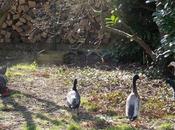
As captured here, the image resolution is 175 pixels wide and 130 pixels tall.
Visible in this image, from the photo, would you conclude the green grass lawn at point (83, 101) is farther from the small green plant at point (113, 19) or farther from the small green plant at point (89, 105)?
the small green plant at point (113, 19)

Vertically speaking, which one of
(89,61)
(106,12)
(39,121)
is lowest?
(39,121)

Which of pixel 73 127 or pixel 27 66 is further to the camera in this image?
pixel 27 66

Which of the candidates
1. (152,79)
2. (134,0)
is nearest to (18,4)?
(134,0)

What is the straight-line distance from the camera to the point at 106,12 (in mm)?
13234

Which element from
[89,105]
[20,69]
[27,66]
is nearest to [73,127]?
[89,105]

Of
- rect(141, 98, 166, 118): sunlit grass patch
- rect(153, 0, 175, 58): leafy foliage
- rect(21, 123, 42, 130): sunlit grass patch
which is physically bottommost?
rect(21, 123, 42, 130): sunlit grass patch

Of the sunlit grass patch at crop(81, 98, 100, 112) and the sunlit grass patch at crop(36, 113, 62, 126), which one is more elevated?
the sunlit grass patch at crop(81, 98, 100, 112)

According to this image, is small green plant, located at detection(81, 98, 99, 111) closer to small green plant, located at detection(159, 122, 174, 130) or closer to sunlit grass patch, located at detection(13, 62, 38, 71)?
small green plant, located at detection(159, 122, 174, 130)

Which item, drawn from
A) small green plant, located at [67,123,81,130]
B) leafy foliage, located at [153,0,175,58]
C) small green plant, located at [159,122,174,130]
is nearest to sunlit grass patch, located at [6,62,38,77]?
small green plant, located at [67,123,81,130]

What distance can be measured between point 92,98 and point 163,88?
66.0 inches

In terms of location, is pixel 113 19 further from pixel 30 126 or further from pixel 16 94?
pixel 30 126

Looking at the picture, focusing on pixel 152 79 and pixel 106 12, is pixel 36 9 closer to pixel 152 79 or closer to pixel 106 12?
pixel 106 12

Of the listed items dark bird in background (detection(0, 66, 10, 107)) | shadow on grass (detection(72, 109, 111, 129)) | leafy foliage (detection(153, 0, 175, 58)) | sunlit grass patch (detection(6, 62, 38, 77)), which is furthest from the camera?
sunlit grass patch (detection(6, 62, 38, 77))

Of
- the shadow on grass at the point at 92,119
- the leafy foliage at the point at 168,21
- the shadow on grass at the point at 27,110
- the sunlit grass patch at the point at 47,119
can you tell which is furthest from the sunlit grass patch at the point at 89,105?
the leafy foliage at the point at 168,21
